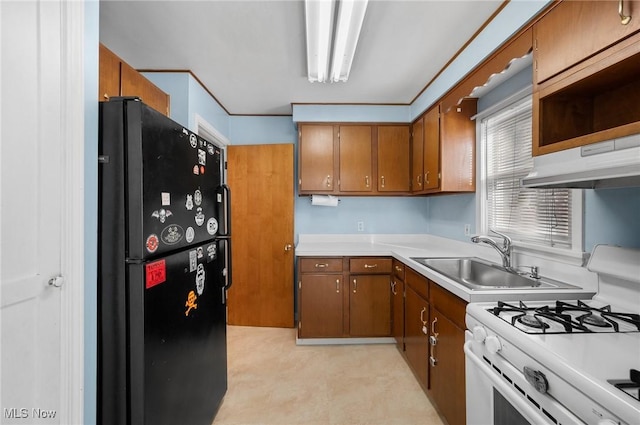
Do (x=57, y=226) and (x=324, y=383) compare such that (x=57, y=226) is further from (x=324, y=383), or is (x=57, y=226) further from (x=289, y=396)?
(x=324, y=383)

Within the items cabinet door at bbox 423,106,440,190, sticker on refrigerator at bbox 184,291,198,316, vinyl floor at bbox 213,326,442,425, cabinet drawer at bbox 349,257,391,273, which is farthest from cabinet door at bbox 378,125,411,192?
sticker on refrigerator at bbox 184,291,198,316

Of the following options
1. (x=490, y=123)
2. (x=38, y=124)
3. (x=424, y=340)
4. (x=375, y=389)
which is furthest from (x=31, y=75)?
(x=490, y=123)

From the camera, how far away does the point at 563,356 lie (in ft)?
2.43

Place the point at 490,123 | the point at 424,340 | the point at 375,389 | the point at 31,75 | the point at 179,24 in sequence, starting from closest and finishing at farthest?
the point at 31,75 → the point at 179,24 → the point at 424,340 → the point at 375,389 → the point at 490,123

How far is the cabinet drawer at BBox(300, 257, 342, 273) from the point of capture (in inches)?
103

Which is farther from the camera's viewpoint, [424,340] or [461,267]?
[461,267]

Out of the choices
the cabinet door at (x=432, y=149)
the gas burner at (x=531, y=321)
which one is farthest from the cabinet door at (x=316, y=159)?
the gas burner at (x=531, y=321)

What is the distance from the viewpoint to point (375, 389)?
1.99 meters

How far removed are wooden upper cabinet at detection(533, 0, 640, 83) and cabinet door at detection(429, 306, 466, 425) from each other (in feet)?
4.17

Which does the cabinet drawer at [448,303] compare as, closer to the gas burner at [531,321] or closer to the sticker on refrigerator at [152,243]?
the gas burner at [531,321]

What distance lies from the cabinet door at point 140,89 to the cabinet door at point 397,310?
239 cm

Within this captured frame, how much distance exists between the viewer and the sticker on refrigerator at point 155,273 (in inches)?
41.4

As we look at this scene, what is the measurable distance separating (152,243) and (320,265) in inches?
68.2

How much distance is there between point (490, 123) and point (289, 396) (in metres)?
2.61
